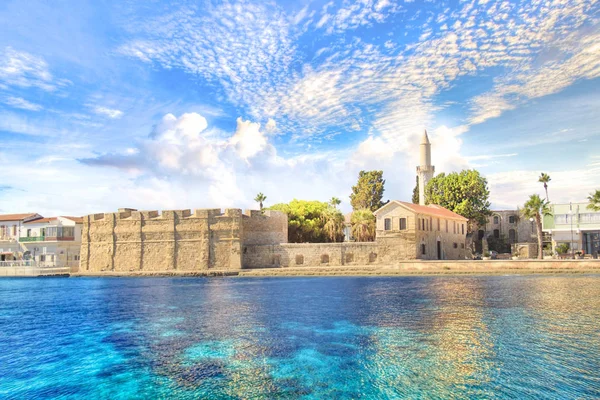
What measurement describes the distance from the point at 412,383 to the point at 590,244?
132 ft

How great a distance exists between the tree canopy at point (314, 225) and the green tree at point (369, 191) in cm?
895

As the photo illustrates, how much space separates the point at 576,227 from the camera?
42.5m

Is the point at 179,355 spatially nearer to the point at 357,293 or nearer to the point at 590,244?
the point at 357,293

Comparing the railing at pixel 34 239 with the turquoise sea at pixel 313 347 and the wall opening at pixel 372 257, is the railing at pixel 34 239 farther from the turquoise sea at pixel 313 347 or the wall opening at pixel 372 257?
the wall opening at pixel 372 257

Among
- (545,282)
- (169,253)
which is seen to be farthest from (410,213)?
(169,253)

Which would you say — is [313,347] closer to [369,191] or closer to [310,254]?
[310,254]

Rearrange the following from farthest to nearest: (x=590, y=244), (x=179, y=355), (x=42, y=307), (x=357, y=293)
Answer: (x=590, y=244) < (x=357, y=293) < (x=42, y=307) < (x=179, y=355)

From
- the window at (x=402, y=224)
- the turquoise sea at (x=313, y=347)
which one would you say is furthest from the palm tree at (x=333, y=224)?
the turquoise sea at (x=313, y=347)

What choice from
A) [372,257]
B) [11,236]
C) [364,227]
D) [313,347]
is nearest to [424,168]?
[364,227]

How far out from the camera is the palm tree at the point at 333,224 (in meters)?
45.0

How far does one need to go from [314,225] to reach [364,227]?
507 centimetres

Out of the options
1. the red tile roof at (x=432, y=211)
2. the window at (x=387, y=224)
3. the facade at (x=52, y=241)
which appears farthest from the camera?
the facade at (x=52, y=241)

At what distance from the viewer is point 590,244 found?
1678 inches

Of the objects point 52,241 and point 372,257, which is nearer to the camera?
point 372,257
